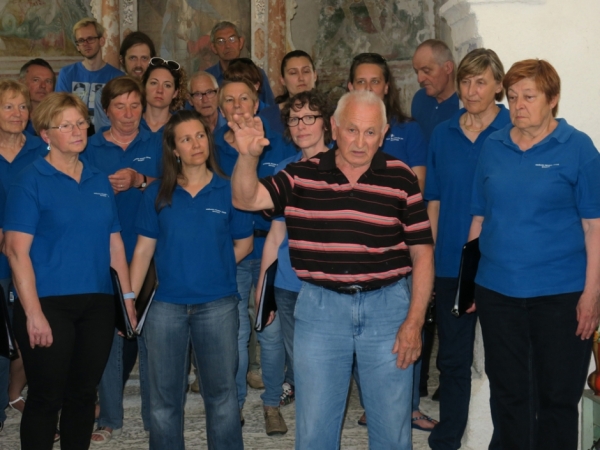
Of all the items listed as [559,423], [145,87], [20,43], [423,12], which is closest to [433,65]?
[145,87]

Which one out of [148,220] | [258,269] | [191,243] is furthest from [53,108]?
[258,269]

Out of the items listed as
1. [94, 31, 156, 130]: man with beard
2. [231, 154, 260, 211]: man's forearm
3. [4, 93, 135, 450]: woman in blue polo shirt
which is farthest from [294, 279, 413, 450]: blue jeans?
[94, 31, 156, 130]: man with beard

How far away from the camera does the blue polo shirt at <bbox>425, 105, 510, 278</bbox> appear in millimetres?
4215

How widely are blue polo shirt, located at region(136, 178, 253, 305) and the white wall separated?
160 cm

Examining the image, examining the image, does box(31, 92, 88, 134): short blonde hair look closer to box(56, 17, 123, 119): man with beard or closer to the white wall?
the white wall

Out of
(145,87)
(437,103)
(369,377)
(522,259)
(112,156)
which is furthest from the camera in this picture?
(437,103)

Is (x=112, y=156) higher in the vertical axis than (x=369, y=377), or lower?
higher

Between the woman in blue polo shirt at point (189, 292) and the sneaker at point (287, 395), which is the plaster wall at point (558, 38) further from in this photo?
the sneaker at point (287, 395)

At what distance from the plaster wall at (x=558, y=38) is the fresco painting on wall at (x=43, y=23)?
820 cm

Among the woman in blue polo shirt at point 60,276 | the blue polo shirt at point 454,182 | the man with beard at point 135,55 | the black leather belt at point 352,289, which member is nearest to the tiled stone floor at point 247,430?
the woman in blue polo shirt at point 60,276

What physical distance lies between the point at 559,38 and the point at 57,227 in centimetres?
263

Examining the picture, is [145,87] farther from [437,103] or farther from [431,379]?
[431,379]

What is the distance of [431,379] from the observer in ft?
19.5

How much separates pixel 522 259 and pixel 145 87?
8.72 ft
